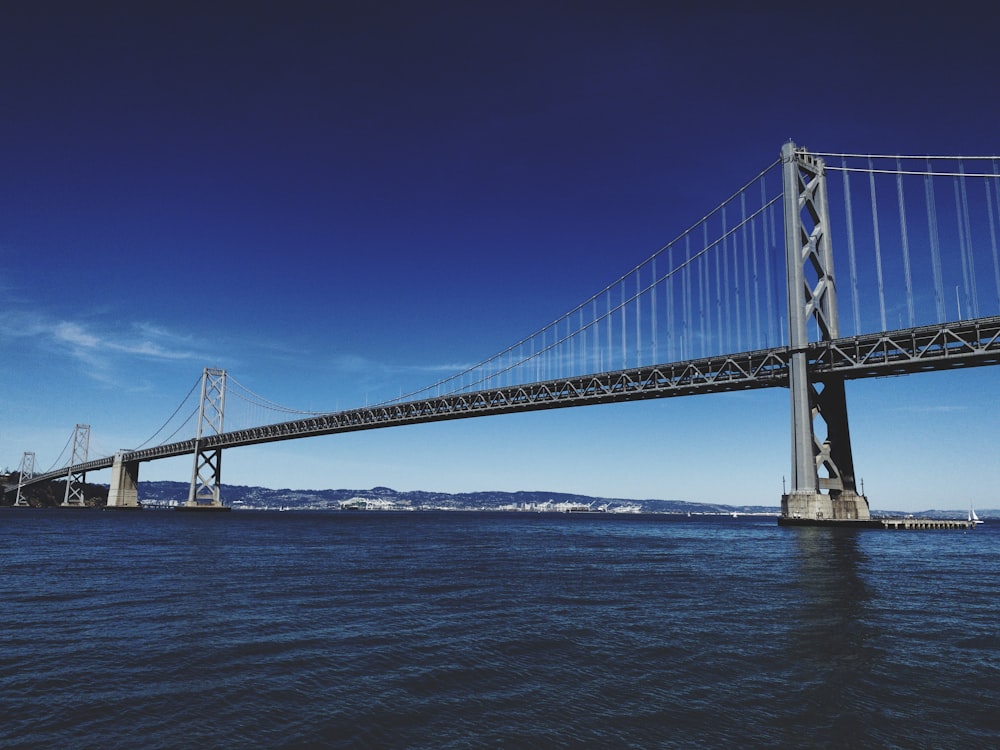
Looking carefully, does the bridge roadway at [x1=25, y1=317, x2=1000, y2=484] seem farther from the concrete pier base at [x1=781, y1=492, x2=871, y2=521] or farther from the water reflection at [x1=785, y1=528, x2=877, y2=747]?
the water reflection at [x1=785, y1=528, x2=877, y2=747]

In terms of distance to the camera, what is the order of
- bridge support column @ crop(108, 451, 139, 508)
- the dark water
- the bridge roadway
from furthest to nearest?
bridge support column @ crop(108, 451, 139, 508) < the bridge roadway < the dark water

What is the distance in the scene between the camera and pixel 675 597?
16.7m

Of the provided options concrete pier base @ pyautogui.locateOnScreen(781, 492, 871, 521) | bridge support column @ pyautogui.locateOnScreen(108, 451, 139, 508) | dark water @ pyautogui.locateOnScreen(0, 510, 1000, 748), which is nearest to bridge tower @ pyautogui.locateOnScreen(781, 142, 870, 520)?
concrete pier base @ pyautogui.locateOnScreen(781, 492, 871, 521)

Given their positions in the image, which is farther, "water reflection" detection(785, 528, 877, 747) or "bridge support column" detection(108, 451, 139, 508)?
"bridge support column" detection(108, 451, 139, 508)

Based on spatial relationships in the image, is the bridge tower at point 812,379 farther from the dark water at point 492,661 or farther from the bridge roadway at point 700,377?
the dark water at point 492,661

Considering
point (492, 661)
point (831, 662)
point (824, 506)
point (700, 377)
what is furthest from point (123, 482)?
point (831, 662)

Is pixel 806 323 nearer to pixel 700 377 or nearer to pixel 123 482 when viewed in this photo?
pixel 700 377

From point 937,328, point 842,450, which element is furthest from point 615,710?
point 842,450

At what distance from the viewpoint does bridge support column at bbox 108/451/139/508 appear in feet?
370

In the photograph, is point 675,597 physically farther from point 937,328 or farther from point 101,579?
point 937,328

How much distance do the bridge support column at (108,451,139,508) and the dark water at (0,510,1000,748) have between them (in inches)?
4198

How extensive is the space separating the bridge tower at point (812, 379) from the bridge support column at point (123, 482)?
10800 cm

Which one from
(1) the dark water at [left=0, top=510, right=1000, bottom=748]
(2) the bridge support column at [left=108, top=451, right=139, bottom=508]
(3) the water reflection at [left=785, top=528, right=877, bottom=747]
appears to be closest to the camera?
(1) the dark water at [left=0, top=510, right=1000, bottom=748]

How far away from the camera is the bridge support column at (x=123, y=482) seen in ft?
370
